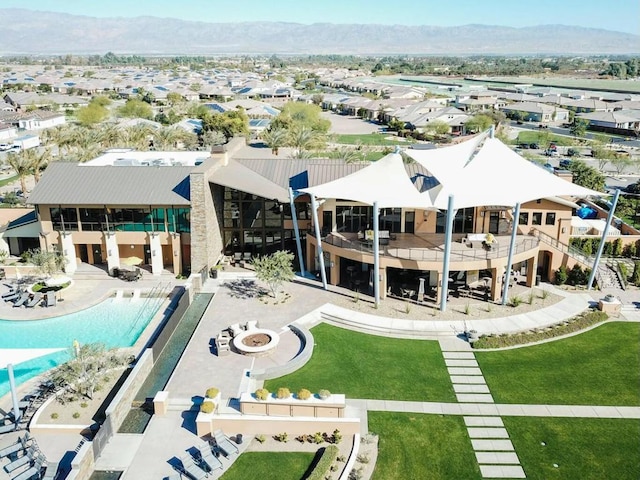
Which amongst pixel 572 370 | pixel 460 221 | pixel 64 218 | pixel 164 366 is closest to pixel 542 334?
pixel 572 370

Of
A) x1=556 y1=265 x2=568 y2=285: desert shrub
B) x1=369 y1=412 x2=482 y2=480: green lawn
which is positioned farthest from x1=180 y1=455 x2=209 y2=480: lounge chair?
x1=556 y1=265 x2=568 y2=285: desert shrub

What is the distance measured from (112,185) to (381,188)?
59.2ft

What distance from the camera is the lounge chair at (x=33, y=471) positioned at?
18.6 meters

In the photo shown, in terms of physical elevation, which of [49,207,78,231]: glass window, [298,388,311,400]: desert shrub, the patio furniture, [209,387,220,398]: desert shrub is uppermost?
[49,207,78,231]: glass window

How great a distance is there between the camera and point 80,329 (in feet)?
101

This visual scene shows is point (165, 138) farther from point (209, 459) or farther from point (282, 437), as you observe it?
point (209, 459)

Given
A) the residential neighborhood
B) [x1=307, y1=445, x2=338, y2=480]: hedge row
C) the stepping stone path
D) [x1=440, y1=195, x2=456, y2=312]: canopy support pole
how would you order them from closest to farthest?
[x1=307, y1=445, x2=338, y2=480]: hedge row
the stepping stone path
the residential neighborhood
[x1=440, y1=195, x2=456, y2=312]: canopy support pole

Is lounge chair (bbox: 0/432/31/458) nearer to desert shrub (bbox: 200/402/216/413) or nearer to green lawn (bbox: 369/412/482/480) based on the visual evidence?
desert shrub (bbox: 200/402/216/413)

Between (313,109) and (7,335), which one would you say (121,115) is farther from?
(7,335)

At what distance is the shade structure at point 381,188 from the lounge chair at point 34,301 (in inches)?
666

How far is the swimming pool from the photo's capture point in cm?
2788

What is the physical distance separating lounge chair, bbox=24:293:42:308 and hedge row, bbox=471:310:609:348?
24.8m

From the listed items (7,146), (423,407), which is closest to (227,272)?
(423,407)

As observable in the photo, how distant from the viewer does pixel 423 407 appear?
23.2 metres
